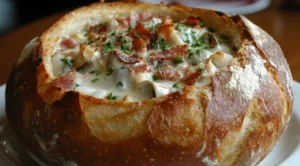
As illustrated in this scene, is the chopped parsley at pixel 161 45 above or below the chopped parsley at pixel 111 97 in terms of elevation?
below

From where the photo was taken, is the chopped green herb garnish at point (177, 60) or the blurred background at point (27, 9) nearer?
the chopped green herb garnish at point (177, 60)

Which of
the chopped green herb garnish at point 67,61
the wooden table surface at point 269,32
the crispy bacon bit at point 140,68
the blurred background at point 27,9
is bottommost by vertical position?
the blurred background at point 27,9

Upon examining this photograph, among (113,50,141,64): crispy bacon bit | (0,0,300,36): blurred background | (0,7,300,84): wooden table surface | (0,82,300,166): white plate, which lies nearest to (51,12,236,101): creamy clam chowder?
(113,50,141,64): crispy bacon bit

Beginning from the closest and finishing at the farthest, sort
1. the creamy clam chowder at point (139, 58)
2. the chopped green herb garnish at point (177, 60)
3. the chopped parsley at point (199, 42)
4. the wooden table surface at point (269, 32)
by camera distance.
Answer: the creamy clam chowder at point (139, 58) → the chopped green herb garnish at point (177, 60) → the chopped parsley at point (199, 42) → the wooden table surface at point (269, 32)

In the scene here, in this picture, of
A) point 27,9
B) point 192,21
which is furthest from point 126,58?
point 27,9

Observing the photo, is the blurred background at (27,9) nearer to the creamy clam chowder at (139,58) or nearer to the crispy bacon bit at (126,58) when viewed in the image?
the creamy clam chowder at (139,58)

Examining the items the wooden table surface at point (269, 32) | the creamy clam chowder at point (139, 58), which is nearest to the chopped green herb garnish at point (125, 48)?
the creamy clam chowder at point (139, 58)

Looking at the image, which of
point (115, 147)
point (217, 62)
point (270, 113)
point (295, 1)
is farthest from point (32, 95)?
point (295, 1)

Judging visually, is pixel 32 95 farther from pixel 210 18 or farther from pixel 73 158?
pixel 210 18
